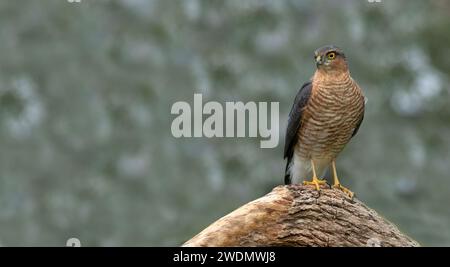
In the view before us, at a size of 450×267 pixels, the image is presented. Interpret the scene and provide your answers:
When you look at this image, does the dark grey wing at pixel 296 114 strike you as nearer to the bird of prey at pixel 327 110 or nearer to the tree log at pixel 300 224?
the bird of prey at pixel 327 110

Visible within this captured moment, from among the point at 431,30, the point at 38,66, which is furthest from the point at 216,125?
the point at 431,30

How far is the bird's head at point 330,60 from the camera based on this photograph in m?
9.88

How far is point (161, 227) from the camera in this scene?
711 inches

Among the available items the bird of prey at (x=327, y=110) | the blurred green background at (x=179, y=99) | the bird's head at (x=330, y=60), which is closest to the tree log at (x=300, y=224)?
the bird of prey at (x=327, y=110)

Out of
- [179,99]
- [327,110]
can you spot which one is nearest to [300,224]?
[327,110]

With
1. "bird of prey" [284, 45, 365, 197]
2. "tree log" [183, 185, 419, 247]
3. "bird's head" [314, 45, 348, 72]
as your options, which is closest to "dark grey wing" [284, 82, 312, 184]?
"bird of prey" [284, 45, 365, 197]

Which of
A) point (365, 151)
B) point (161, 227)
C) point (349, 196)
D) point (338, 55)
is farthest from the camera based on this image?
point (365, 151)

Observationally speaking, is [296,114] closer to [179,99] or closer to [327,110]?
[327,110]

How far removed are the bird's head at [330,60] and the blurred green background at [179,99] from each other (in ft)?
25.7

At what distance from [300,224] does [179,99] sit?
11.6m

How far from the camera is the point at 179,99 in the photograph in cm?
2003

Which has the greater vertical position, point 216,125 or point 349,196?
point 216,125
